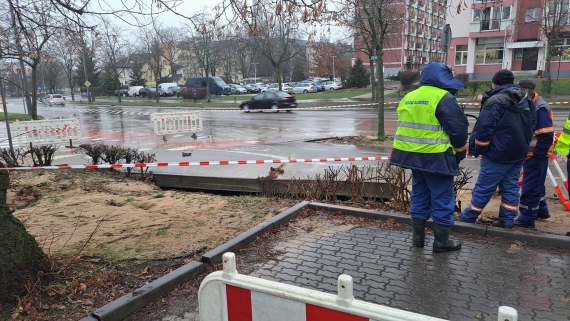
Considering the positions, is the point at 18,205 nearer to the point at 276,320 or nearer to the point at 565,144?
the point at 276,320

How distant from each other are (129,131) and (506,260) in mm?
18667

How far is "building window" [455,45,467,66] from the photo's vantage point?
144 feet

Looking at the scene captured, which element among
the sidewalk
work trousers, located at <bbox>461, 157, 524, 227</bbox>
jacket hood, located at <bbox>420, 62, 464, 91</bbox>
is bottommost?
the sidewalk

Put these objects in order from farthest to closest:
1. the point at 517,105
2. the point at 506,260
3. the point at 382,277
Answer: the point at 517,105, the point at 506,260, the point at 382,277

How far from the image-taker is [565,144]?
4863 millimetres

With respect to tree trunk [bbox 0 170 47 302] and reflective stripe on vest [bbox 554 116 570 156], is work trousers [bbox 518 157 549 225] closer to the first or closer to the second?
reflective stripe on vest [bbox 554 116 570 156]

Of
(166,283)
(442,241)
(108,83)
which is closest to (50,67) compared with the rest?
(166,283)

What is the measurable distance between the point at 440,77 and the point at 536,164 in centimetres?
210

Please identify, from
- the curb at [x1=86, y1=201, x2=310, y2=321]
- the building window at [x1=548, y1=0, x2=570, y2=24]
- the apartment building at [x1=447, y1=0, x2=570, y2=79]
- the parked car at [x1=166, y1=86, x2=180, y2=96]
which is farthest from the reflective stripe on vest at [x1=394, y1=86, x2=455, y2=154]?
the parked car at [x1=166, y1=86, x2=180, y2=96]

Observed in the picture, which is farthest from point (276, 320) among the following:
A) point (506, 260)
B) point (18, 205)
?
point (18, 205)

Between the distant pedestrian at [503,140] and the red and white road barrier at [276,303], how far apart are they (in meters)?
3.69

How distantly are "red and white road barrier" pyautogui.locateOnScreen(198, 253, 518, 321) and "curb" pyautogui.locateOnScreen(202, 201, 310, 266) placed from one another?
84.4 inches

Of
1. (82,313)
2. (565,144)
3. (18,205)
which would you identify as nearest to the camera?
(82,313)

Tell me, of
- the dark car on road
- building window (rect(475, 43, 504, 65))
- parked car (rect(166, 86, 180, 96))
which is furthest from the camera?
parked car (rect(166, 86, 180, 96))
